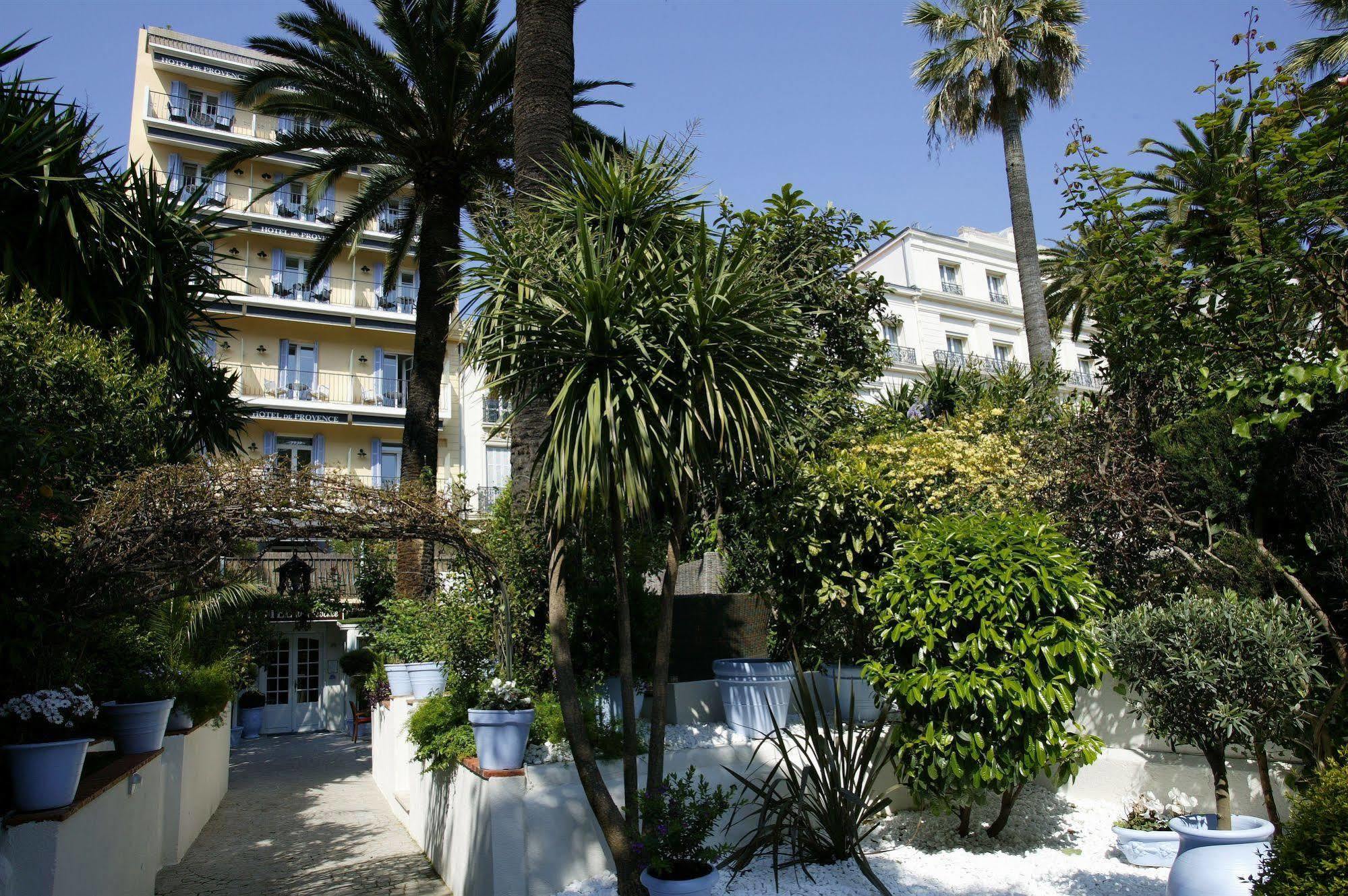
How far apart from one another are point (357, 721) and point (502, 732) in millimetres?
14499

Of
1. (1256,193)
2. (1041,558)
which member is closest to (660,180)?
(1041,558)

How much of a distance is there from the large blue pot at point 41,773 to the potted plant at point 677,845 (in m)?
3.43

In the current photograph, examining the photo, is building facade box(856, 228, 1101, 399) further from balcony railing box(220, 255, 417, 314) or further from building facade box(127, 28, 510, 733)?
balcony railing box(220, 255, 417, 314)

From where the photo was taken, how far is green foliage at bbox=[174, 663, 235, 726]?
9.27 meters

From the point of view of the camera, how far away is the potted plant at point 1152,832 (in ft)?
19.2

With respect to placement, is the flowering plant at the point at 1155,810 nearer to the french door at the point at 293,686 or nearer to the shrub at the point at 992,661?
the shrub at the point at 992,661

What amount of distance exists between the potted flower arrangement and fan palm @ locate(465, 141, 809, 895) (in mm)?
2950

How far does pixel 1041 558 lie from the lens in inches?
234

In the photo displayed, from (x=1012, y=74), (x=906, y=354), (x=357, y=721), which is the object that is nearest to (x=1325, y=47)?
Result: (x=1012, y=74)

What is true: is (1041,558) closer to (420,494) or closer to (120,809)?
(420,494)

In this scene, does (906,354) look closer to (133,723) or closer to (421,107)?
(421,107)

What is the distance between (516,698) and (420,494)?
6.60 feet

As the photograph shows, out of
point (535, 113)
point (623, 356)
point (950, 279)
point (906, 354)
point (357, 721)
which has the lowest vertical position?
point (357, 721)

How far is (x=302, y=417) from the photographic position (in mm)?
24562
